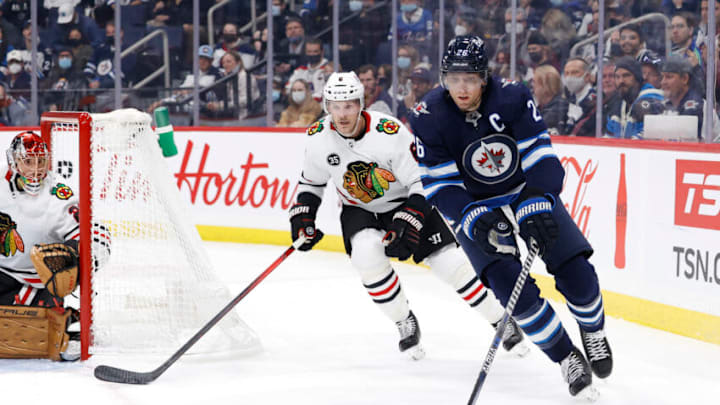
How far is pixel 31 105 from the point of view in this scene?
8.27 metres

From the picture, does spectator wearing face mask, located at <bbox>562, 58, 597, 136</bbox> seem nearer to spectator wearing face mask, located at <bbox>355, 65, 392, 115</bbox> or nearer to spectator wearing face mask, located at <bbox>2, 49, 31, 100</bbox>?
spectator wearing face mask, located at <bbox>355, 65, 392, 115</bbox>

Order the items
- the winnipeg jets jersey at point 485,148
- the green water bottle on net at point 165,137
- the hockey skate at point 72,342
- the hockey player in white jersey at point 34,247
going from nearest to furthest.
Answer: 1. the winnipeg jets jersey at point 485,148
2. the hockey player in white jersey at point 34,247
3. the hockey skate at point 72,342
4. the green water bottle on net at point 165,137

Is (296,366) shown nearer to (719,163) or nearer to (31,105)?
(719,163)

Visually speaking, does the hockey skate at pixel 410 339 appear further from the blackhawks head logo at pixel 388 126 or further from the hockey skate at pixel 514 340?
the blackhawks head logo at pixel 388 126

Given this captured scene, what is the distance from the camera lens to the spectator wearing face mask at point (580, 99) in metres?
6.12

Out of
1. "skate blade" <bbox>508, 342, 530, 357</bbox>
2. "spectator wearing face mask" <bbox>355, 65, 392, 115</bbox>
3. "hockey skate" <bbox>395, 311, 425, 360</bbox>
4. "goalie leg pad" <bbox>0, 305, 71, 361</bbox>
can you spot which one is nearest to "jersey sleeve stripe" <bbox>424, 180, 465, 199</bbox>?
"hockey skate" <bbox>395, 311, 425, 360</bbox>

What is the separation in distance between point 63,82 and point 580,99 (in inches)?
169

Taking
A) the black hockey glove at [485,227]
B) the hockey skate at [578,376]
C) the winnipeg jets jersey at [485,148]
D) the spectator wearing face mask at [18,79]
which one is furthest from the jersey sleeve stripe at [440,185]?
the spectator wearing face mask at [18,79]

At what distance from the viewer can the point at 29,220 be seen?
373cm

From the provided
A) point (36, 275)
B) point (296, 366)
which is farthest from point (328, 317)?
point (36, 275)

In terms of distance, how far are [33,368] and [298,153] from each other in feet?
12.3

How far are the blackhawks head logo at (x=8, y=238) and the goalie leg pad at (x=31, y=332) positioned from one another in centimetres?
21

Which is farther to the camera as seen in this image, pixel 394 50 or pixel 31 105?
pixel 31 105

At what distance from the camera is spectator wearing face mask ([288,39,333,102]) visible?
779 centimetres
